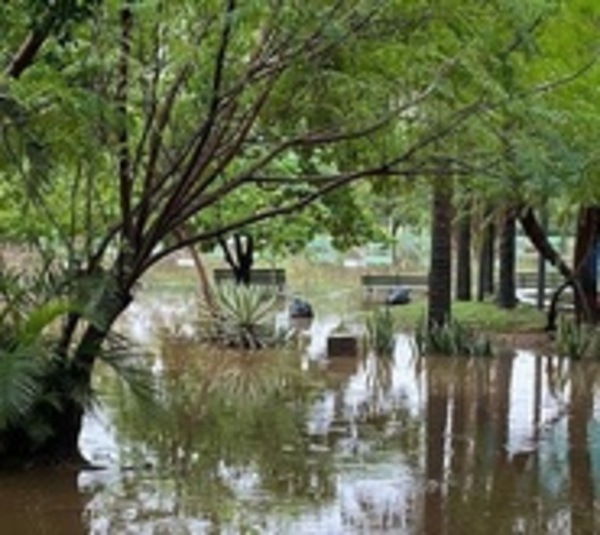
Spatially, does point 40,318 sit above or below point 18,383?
above

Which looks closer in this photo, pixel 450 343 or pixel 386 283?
pixel 450 343

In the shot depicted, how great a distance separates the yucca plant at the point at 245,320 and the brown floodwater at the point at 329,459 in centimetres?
341

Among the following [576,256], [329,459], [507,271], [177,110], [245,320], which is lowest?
[329,459]

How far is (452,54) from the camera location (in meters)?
10.7

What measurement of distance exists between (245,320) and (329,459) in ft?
34.8

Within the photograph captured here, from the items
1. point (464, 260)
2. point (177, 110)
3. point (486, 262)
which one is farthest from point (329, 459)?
point (486, 262)

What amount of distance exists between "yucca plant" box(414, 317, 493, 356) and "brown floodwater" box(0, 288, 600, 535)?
1.87m

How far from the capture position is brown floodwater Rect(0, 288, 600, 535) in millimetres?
8586

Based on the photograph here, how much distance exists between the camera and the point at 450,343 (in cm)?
1964

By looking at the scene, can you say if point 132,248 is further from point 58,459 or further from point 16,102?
point 16,102

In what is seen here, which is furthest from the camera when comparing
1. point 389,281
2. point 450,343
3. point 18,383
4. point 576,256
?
point 389,281

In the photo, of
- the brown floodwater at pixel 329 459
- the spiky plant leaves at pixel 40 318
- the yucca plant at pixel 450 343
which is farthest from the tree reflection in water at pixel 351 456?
the yucca plant at pixel 450 343

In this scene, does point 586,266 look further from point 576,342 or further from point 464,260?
point 464,260

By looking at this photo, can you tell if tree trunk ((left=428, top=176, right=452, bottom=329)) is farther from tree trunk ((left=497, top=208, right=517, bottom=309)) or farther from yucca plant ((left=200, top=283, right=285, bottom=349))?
tree trunk ((left=497, top=208, right=517, bottom=309))
